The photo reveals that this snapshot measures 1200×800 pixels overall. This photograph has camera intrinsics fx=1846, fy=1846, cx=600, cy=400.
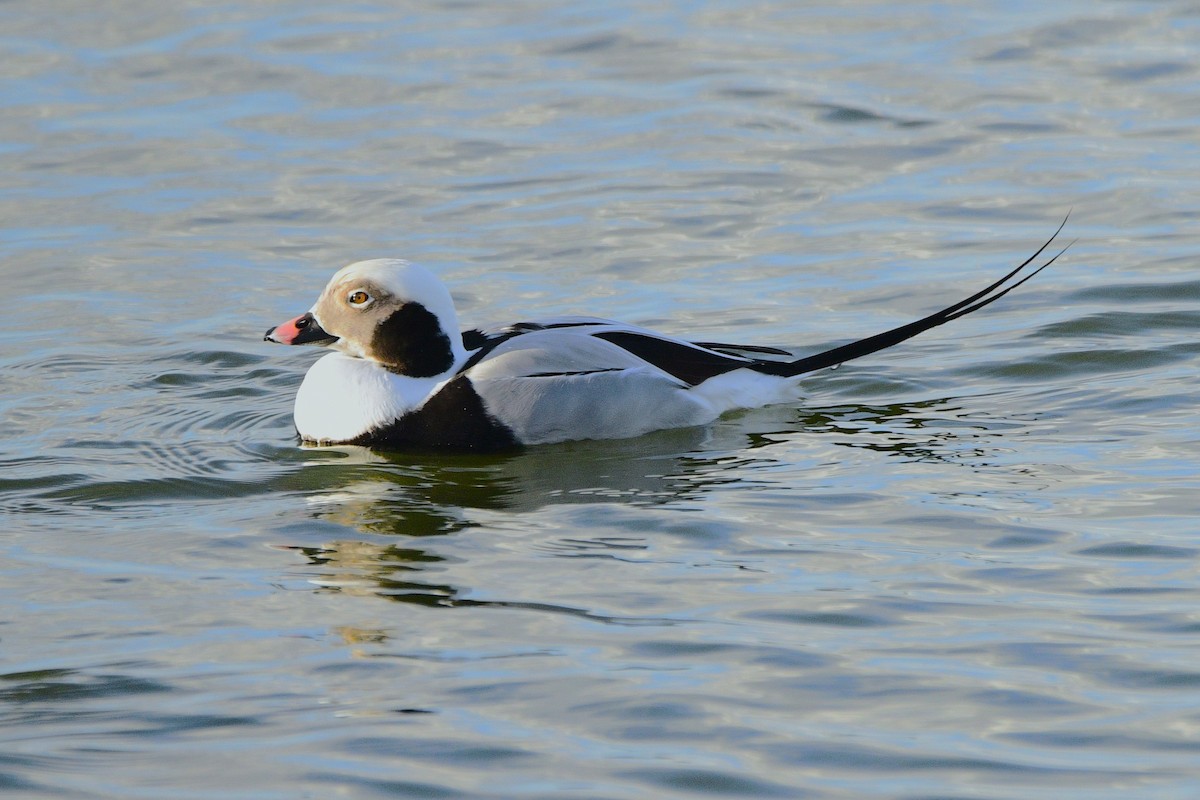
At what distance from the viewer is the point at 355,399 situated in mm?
8484

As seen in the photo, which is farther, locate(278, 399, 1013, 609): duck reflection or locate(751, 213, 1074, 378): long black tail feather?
locate(751, 213, 1074, 378): long black tail feather

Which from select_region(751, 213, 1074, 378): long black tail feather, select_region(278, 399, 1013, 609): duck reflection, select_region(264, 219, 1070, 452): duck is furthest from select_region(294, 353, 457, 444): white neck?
select_region(751, 213, 1074, 378): long black tail feather

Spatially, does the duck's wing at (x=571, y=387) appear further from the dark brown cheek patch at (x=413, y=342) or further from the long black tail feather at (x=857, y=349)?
the long black tail feather at (x=857, y=349)

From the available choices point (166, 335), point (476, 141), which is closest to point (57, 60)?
point (476, 141)

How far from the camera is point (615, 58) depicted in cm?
1653

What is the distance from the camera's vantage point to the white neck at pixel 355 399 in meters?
8.47

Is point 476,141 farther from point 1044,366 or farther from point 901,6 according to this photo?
point 1044,366

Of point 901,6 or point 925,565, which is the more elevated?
point 901,6

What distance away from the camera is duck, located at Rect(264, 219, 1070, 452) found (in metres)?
8.38

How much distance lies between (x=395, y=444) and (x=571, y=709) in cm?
340

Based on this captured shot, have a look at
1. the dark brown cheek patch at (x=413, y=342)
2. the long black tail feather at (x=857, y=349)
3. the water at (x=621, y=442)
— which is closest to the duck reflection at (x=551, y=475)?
the water at (x=621, y=442)

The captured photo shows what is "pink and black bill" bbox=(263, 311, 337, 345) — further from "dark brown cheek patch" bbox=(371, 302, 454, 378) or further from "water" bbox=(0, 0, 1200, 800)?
"water" bbox=(0, 0, 1200, 800)

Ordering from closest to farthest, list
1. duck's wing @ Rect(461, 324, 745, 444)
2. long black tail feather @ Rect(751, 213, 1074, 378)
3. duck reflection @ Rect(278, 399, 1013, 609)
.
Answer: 1. duck reflection @ Rect(278, 399, 1013, 609)
2. duck's wing @ Rect(461, 324, 745, 444)
3. long black tail feather @ Rect(751, 213, 1074, 378)

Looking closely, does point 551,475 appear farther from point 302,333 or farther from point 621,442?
point 302,333
